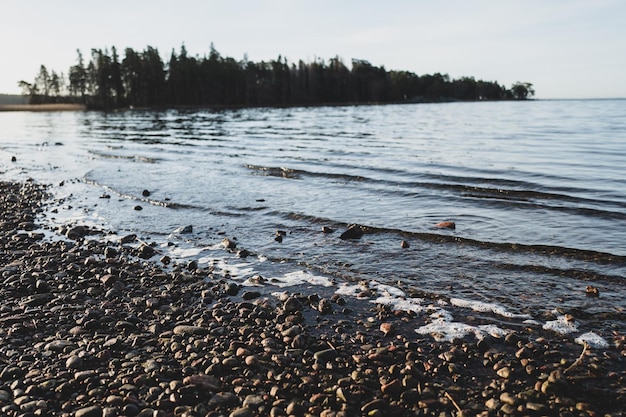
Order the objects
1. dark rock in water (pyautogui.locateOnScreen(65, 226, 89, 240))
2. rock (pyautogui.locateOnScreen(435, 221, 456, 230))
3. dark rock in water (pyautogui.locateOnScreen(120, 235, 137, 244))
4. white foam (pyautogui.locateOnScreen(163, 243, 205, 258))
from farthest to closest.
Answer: rock (pyautogui.locateOnScreen(435, 221, 456, 230)), dark rock in water (pyautogui.locateOnScreen(65, 226, 89, 240)), dark rock in water (pyautogui.locateOnScreen(120, 235, 137, 244)), white foam (pyautogui.locateOnScreen(163, 243, 205, 258))

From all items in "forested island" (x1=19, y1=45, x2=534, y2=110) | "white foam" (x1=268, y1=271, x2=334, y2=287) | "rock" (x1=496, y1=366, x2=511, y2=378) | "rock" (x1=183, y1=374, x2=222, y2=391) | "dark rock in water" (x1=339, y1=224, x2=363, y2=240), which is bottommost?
"white foam" (x1=268, y1=271, x2=334, y2=287)

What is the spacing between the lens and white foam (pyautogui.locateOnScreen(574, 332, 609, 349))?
5.89 meters

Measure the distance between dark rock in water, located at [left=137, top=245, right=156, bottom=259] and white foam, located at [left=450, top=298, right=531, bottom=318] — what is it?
628cm

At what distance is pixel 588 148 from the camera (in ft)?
87.3

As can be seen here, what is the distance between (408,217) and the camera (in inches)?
510

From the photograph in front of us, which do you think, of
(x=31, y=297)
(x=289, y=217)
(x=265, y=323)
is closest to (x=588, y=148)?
(x=289, y=217)

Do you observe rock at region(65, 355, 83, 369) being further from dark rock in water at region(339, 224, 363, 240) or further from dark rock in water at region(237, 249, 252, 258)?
Answer: dark rock in water at region(339, 224, 363, 240)

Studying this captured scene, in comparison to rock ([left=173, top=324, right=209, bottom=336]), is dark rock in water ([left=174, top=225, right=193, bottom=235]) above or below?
above

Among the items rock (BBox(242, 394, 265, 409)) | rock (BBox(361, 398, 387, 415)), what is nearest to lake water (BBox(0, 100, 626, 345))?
rock (BBox(361, 398, 387, 415))

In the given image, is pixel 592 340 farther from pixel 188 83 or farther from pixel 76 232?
pixel 188 83

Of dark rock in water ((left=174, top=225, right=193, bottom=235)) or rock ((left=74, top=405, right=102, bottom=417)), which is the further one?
dark rock in water ((left=174, top=225, right=193, bottom=235))

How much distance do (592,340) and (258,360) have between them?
428cm

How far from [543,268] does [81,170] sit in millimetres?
22341

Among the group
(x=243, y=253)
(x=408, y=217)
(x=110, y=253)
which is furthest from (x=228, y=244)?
(x=408, y=217)
